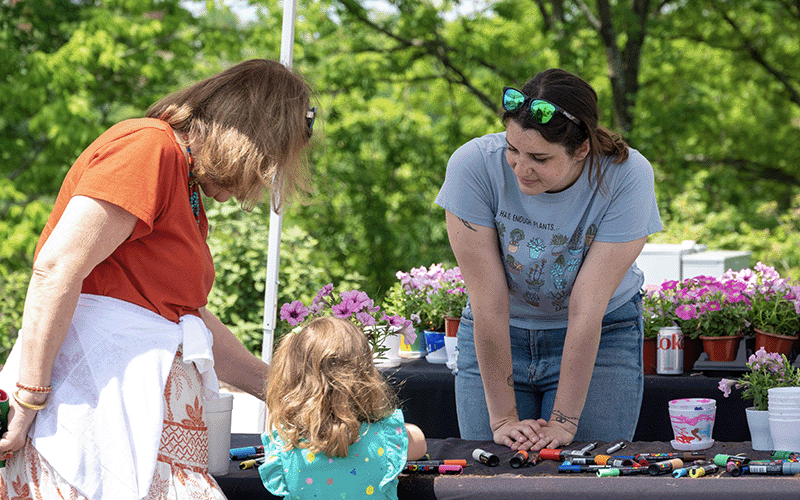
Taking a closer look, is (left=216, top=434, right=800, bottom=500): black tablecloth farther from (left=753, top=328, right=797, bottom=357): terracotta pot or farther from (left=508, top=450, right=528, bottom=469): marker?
(left=753, top=328, right=797, bottom=357): terracotta pot

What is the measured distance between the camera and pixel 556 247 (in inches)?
75.1

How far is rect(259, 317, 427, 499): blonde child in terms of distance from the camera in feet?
5.09

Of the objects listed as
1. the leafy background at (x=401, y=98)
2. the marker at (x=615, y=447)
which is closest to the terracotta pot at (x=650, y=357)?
the marker at (x=615, y=447)

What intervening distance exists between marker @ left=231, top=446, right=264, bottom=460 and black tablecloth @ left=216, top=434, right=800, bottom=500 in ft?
0.38

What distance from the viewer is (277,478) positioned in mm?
1577

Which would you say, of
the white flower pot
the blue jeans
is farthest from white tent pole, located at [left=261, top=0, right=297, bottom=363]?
the white flower pot

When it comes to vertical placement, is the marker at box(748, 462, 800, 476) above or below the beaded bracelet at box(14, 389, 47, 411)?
below

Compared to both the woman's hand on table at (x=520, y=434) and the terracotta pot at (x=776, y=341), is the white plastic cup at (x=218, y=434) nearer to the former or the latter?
the woman's hand on table at (x=520, y=434)

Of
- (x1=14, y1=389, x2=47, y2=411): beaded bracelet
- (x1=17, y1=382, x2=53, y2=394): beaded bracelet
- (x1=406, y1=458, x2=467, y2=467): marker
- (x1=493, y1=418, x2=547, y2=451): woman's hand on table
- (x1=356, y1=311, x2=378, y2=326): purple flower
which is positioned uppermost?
(x1=356, y1=311, x2=378, y2=326): purple flower

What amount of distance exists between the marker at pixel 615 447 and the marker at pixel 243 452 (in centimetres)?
82

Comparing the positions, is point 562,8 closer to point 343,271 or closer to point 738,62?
point 738,62

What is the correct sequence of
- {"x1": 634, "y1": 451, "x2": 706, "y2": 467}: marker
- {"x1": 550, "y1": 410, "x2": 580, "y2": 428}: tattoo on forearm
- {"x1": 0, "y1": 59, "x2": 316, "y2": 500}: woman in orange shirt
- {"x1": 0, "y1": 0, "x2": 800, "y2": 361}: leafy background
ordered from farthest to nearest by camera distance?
1. {"x1": 0, "y1": 0, "x2": 800, "y2": 361}: leafy background
2. {"x1": 550, "y1": 410, "x2": 580, "y2": 428}: tattoo on forearm
3. {"x1": 634, "y1": 451, "x2": 706, "y2": 467}: marker
4. {"x1": 0, "y1": 59, "x2": 316, "y2": 500}: woman in orange shirt

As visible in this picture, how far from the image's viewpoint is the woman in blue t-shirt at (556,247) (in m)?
1.80

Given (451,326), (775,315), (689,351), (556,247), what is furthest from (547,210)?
(775,315)
